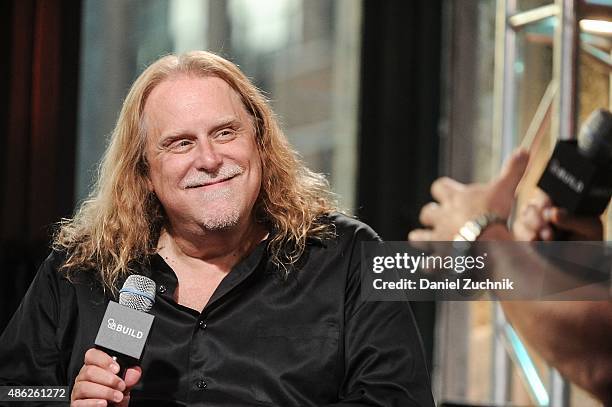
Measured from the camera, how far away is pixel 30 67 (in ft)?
10.1

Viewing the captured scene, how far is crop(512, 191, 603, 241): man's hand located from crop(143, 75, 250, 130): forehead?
31.5 inches

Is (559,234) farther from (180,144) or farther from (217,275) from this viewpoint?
(180,144)

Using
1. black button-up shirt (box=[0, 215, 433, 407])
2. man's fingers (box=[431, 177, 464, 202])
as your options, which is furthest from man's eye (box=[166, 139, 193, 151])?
man's fingers (box=[431, 177, 464, 202])

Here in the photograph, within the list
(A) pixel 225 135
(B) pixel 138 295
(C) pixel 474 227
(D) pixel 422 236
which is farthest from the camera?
(D) pixel 422 236

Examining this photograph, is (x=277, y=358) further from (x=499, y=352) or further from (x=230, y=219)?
(x=499, y=352)

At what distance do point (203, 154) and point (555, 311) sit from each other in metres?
1.03

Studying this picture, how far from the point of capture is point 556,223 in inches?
87.3

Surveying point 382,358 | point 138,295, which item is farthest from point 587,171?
point 138,295

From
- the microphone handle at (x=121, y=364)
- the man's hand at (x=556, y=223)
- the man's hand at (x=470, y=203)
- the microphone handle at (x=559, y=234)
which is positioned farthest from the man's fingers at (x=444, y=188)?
the microphone handle at (x=121, y=364)

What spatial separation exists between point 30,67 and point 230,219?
1343 mm

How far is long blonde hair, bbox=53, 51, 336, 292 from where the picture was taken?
2215 millimetres

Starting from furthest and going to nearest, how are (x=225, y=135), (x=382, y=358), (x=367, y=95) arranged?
(x=367, y=95) → (x=225, y=135) → (x=382, y=358)

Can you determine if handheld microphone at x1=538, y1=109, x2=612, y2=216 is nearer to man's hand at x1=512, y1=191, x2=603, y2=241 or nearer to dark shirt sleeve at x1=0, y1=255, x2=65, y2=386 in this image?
man's hand at x1=512, y1=191, x2=603, y2=241

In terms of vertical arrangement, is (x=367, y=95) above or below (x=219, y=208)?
above
